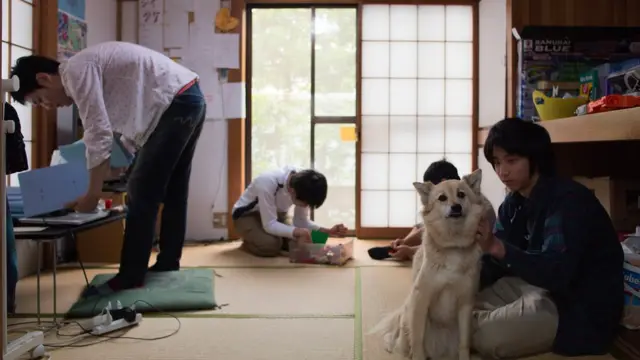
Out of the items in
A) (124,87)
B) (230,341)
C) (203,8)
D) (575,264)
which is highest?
(203,8)

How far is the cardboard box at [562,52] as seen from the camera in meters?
3.08

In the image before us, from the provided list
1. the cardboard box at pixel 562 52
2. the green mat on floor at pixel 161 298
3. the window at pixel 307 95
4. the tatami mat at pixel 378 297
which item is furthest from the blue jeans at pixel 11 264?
the window at pixel 307 95

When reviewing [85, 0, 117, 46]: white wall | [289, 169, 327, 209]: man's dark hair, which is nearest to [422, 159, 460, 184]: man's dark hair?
[289, 169, 327, 209]: man's dark hair

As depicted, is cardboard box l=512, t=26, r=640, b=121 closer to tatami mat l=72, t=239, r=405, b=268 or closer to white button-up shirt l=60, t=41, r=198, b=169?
tatami mat l=72, t=239, r=405, b=268

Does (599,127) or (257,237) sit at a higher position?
(599,127)

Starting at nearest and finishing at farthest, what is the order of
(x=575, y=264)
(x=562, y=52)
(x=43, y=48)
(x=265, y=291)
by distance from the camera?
(x=575, y=264) < (x=265, y=291) < (x=562, y=52) < (x=43, y=48)

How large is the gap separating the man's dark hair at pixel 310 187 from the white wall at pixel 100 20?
6.26 ft

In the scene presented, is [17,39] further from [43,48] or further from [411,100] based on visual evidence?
→ [411,100]

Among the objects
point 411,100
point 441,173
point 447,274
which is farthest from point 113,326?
point 411,100

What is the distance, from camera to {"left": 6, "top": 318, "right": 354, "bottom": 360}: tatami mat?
6.38ft

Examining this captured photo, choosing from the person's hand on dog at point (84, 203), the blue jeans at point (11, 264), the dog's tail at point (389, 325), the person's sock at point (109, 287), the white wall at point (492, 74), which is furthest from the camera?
the white wall at point (492, 74)

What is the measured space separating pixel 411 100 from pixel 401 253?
167 centimetres

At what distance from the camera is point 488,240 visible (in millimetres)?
1804

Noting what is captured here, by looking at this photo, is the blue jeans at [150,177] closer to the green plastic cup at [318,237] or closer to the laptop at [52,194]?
the laptop at [52,194]
